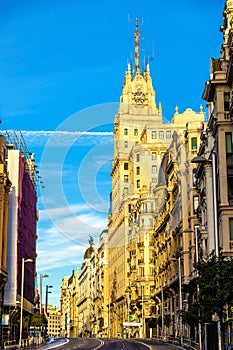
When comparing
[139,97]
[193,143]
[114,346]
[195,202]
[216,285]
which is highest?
[139,97]

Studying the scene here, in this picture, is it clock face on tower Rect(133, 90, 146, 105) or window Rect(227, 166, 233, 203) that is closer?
window Rect(227, 166, 233, 203)

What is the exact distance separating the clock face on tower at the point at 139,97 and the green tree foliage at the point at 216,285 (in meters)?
152

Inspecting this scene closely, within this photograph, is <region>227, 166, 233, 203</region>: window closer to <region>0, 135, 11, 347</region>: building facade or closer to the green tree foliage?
the green tree foliage

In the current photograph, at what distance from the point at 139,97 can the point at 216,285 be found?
15504 cm

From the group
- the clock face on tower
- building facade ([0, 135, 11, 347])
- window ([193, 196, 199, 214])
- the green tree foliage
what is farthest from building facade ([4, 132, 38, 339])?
the clock face on tower

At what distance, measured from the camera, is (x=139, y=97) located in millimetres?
192250

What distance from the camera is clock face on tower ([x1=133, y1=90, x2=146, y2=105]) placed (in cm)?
19150

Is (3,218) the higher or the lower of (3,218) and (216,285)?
the higher

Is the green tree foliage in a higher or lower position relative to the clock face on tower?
lower

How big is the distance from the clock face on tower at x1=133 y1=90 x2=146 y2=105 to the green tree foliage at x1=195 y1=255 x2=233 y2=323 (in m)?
152

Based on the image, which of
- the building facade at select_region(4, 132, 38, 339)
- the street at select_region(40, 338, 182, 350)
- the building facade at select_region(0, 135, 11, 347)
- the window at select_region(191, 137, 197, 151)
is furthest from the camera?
the building facade at select_region(4, 132, 38, 339)

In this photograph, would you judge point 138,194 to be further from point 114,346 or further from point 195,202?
point 114,346

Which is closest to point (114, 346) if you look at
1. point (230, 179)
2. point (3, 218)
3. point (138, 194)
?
point (3, 218)

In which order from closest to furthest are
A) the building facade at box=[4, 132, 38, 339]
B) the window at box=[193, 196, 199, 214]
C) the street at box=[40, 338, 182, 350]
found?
the street at box=[40, 338, 182, 350] < the window at box=[193, 196, 199, 214] < the building facade at box=[4, 132, 38, 339]
